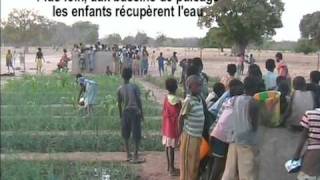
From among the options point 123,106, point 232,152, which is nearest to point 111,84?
point 123,106

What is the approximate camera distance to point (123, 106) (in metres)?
8.71

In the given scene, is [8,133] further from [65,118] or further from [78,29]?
[78,29]

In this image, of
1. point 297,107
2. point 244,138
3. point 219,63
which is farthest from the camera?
point 219,63

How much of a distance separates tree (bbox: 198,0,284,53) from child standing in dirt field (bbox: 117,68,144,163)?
3639 cm

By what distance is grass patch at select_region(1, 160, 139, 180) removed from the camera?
7.09 m

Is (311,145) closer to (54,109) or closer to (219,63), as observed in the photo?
(54,109)

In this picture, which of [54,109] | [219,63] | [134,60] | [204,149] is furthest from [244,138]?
[219,63]

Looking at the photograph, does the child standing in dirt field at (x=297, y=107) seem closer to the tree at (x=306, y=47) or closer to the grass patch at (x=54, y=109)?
the grass patch at (x=54, y=109)

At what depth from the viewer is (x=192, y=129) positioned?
6617 millimetres

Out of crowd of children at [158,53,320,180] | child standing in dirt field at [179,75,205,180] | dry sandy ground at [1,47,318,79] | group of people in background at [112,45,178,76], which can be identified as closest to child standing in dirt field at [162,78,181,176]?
crowd of children at [158,53,320,180]

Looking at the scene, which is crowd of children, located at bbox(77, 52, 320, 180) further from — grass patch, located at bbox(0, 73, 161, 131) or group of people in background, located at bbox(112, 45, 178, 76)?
group of people in background, located at bbox(112, 45, 178, 76)

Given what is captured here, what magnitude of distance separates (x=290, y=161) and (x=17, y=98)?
11.2 m

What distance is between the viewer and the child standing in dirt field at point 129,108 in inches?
338

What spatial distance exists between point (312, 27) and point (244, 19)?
8.95 metres
